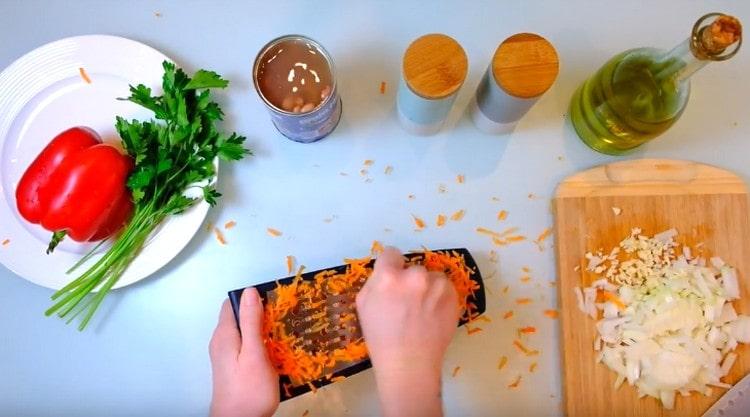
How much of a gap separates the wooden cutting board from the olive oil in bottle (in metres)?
0.06

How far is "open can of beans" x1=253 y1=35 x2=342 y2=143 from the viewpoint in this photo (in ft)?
2.48

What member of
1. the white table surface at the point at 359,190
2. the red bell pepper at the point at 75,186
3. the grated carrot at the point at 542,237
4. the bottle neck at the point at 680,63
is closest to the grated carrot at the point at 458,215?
the white table surface at the point at 359,190

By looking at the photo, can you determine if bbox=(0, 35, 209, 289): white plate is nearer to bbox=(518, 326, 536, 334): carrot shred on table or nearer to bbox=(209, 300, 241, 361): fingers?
bbox=(209, 300, 241, 361): fingers

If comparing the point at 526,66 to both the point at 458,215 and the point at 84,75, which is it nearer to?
the point at 458,215

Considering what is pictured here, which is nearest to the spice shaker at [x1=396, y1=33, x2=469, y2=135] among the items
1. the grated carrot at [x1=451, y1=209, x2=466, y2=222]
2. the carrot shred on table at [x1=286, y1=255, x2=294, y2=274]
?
the grated carrot at [x1=451, y1=209, x2=466, y2=222]

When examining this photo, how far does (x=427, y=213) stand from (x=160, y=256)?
0.39 m

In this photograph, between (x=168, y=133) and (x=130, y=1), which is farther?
(x=130, y=1)

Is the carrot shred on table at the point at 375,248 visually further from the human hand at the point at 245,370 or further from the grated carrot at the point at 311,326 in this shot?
the human hand at the point at 245,370

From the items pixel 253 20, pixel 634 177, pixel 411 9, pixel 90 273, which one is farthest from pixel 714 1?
pixel 90 273

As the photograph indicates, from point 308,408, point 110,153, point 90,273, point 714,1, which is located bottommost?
point 308,408

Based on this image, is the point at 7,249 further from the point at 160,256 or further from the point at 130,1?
the point at 130,1

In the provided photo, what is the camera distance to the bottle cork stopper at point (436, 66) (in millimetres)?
716

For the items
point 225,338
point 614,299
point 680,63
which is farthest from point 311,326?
point 680,63

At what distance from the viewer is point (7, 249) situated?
836 millimetres
